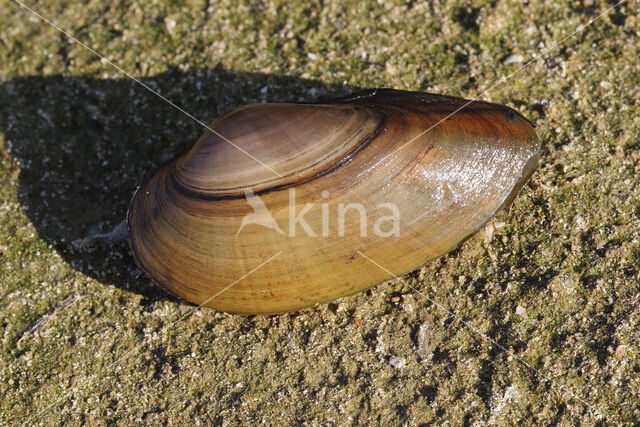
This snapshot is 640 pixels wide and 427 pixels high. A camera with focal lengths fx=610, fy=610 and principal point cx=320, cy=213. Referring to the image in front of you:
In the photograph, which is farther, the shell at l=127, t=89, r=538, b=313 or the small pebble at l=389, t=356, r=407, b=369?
the small pebble at l=389, t=356, r=407, b=369

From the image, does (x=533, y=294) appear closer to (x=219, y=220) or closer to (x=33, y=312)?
(x=219, y=220)

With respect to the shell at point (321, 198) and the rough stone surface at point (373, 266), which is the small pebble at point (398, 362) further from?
the shell at point (321, 198)

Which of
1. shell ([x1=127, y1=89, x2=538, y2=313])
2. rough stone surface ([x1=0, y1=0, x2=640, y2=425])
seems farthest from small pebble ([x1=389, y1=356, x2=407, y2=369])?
shell ([x1=127, y1=89, x2=538, y2=313])

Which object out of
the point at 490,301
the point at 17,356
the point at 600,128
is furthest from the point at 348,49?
the point at 17,356

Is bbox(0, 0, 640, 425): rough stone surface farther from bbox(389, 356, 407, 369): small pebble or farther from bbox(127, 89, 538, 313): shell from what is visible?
bbox(127, 89, 538, 313): shell

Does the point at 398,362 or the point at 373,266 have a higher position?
the point at 373,266

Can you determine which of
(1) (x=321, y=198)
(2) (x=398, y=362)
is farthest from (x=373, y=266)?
(2) (x=398, y=362)

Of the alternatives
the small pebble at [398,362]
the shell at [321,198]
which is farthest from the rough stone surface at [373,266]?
the shell at [321,198]

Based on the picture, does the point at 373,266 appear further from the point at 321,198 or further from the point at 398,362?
the point at 398,362
